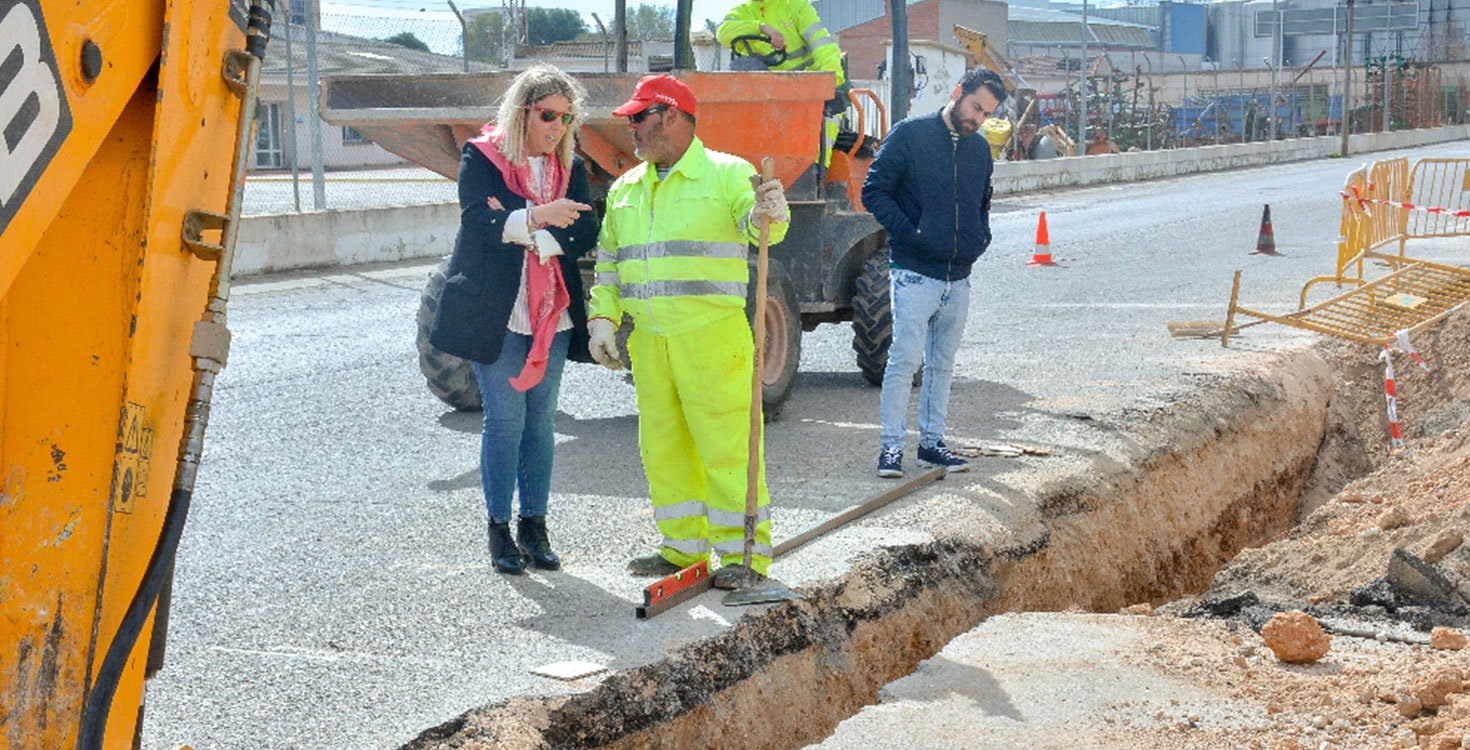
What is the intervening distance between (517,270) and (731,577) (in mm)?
1323

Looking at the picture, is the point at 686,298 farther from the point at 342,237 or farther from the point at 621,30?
the point at 342,237

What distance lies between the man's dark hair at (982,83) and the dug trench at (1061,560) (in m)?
1.86

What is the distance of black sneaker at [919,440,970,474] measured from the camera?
24.5 feet

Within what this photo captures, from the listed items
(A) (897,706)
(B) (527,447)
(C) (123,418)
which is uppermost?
(C) (123,418)

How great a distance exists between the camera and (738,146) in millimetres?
8250

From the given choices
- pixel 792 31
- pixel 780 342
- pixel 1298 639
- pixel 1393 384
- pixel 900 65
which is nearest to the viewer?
pixel 1298 639

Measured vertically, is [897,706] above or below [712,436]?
below

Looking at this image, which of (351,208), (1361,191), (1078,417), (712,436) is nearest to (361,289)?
(351,208)

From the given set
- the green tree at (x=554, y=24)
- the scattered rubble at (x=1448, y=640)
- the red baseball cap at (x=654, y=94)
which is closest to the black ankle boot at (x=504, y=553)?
the red baseball cap at (x=654, y=94)

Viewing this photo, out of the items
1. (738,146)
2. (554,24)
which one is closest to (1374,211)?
(738,146)

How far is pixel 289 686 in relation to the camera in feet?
15.1

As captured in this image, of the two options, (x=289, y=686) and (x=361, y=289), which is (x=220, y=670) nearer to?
(x=289, y=686)

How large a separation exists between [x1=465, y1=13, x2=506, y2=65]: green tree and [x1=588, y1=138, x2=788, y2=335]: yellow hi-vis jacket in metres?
13.4

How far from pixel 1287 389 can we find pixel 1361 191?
13.3ft
